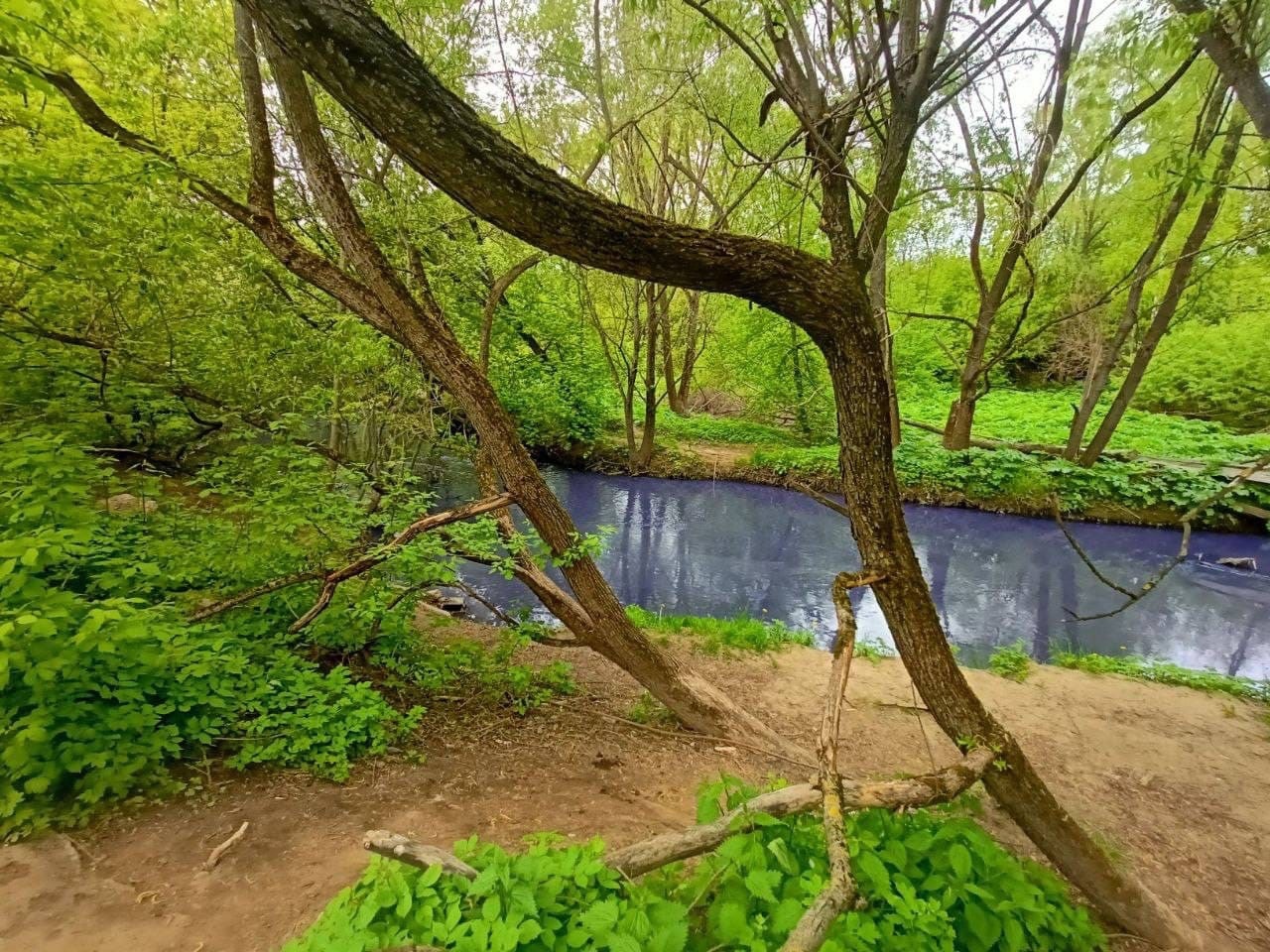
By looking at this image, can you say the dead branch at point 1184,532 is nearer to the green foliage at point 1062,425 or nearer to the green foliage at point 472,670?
the green foliage at point 472,670

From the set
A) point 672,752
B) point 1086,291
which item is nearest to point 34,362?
point 672,752

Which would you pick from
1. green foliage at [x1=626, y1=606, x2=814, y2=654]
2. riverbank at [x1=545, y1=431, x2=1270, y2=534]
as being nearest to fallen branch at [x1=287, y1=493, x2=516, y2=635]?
green foliage at [x1=626, y1=606, x2=814, y2=654]

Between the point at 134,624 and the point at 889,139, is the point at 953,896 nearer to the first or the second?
the point at 889,139

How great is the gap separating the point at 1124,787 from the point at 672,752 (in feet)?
10.6

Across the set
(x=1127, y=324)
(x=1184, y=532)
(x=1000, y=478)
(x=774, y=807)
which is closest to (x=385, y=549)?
(x=774, y=807)

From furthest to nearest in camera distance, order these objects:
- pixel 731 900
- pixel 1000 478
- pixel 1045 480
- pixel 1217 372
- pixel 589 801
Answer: pixel 1217 372, pixel 1000 478, pixel 1045 480, pixel 589 801, pixel 731 900

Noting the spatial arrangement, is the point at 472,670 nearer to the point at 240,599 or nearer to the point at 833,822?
the point at 240,599

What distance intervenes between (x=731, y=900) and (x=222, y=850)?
2.30m

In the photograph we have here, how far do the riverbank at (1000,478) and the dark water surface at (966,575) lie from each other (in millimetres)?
308

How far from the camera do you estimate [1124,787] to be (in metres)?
4.02

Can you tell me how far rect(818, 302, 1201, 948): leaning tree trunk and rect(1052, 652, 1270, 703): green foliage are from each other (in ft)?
14.0

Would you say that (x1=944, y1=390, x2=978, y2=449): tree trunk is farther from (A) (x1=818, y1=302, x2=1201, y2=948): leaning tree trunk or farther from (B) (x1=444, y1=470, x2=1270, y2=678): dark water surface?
(A) (x1=818, y1=302, x2=1201, y2=948): leaning tree trunk

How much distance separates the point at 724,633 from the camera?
6391 mm

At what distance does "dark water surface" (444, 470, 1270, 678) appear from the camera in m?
7.44
